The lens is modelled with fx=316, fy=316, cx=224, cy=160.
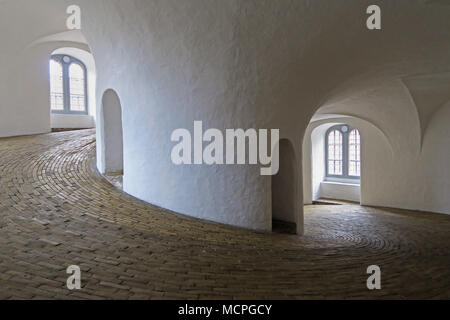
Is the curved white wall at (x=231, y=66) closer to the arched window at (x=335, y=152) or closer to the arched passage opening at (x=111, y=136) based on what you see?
the arched passage opening at (x=111, y=136)

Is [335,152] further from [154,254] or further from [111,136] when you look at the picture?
[154,254]

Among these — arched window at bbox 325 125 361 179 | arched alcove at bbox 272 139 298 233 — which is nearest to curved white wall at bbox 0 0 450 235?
arched alcove at bbox 272 139 298 233

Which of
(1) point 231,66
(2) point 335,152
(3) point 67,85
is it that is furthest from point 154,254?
(2) point 335,152

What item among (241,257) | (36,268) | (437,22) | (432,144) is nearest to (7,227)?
(36,268)

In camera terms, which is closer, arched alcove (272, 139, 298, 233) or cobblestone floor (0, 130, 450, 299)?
cobblestone floor (0, 130, 450, 299)

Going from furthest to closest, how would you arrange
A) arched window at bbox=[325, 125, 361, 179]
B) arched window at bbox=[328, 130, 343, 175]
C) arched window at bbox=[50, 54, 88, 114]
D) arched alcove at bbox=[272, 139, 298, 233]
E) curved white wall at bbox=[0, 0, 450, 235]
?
arched window at bbox=[328, 130, 343, 175] → arched window at bbox=[325, 125, 361, 179] → arched window at bbox=[50, 54, 88, 114] → arched alcove at bbox=[272, 139, 298, 233] → curved white wall at bbox=[0, 0, 450, 235]

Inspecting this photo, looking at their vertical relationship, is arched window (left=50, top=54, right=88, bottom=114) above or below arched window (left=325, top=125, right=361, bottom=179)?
above

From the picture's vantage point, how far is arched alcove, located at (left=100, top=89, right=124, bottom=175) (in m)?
7.24

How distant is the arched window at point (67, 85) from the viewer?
13.0 metres

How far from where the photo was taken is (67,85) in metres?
13.4

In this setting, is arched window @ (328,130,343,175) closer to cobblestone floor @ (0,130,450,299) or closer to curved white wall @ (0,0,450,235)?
curved white wall @ (0,0,450,235)

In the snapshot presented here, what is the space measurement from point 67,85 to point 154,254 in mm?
12115

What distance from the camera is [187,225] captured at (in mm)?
5129

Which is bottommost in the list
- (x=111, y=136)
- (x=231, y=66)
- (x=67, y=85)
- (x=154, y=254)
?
(x=154, y=254)
